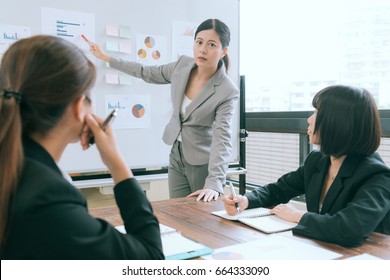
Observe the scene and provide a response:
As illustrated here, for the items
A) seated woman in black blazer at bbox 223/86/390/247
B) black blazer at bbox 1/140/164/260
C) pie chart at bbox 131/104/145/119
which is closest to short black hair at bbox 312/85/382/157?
seated woman in black blazer at bbox 223/86/390/247

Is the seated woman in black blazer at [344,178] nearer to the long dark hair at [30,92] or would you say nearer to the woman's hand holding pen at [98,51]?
the long dark hair at [30,92]

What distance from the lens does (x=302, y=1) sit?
9.59ft

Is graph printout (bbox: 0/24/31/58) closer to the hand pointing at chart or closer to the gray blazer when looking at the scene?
the hand pointing at chart

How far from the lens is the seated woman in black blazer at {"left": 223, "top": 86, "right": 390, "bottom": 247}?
3.81 feet

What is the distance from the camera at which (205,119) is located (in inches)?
81.0

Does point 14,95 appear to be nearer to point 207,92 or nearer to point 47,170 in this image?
point 47,170

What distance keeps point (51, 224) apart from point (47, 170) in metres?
0.11

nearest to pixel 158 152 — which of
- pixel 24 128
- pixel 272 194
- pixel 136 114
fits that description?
pixel 136 114

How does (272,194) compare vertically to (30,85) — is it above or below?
below

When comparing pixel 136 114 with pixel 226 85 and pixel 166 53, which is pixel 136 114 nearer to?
pixel 166 53

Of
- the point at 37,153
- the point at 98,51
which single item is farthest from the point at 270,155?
the point at 37,153

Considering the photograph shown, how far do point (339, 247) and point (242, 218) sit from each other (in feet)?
1.20

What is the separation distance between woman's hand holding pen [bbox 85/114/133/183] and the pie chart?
1.45 m

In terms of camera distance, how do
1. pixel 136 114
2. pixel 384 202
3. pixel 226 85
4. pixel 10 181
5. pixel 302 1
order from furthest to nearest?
pixel 302 1 → pixel 136 114 → pixel 226 85 → pixel 384 202 → pixel 10 181
